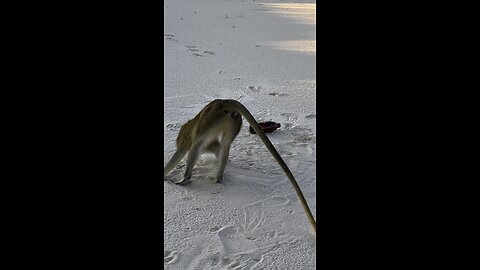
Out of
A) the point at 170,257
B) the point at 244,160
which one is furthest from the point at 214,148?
the point at 170,257

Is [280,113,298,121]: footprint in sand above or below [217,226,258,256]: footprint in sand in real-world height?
above

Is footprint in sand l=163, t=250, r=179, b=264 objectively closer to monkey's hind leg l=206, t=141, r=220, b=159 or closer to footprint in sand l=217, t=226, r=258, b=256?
footprint in sand l=217, t=226, r=258, b=256

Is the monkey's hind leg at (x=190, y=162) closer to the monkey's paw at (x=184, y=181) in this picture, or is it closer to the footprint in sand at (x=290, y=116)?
the monkey's paw at (x=184, y=181)

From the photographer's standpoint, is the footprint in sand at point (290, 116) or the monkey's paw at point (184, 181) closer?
the monkey's paw at point (184, 181)

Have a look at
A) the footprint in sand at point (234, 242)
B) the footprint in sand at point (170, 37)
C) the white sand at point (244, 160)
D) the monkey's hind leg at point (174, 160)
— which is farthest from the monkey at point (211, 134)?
the footprint in sand at point (170, 37)

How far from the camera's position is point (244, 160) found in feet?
16.9

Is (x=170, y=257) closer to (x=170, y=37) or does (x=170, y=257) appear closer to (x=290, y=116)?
(x=290, y=116)

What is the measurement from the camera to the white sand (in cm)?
343

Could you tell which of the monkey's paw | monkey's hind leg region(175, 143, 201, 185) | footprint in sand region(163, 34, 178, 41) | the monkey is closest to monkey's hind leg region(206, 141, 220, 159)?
the monkey

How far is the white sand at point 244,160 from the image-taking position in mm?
3432
